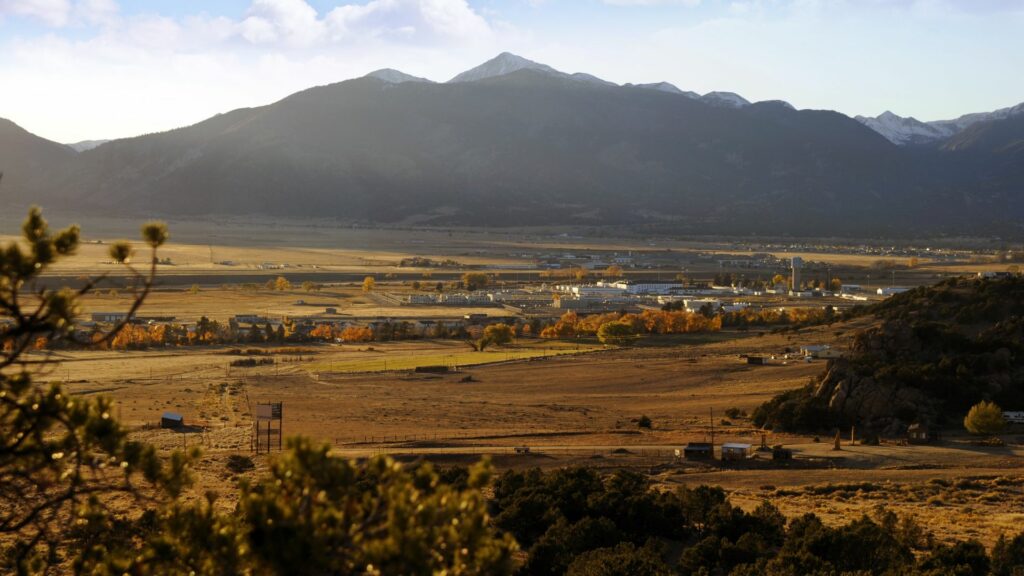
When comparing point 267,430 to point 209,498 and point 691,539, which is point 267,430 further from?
point 209,498

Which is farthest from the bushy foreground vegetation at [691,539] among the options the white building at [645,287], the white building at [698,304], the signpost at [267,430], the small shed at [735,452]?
the white building at [645,287]

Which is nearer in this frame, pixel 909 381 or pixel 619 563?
pixel 619 563

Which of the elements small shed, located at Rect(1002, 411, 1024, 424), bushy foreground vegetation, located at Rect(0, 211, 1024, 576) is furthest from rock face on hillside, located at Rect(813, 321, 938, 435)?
bushy foreground vegetation, located at Rect(0, 211, 1024, 576)

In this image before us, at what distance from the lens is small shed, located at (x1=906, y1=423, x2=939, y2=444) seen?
90.8 ft

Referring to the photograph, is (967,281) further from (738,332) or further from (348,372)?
(348,372)

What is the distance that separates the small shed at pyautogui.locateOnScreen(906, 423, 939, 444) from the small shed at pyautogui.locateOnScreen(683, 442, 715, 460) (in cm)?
588

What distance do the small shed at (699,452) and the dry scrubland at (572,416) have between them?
0.69m

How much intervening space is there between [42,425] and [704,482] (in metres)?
17.9

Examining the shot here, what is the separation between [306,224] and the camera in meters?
180

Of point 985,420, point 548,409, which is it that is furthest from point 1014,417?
point 548,409

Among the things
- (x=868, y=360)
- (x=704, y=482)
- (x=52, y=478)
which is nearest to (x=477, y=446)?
(x=704, y=482)

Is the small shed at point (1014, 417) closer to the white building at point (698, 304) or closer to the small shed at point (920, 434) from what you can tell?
the small shed at point (920, 434)

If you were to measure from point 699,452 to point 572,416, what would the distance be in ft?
23.6

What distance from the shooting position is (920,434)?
91.5ft
